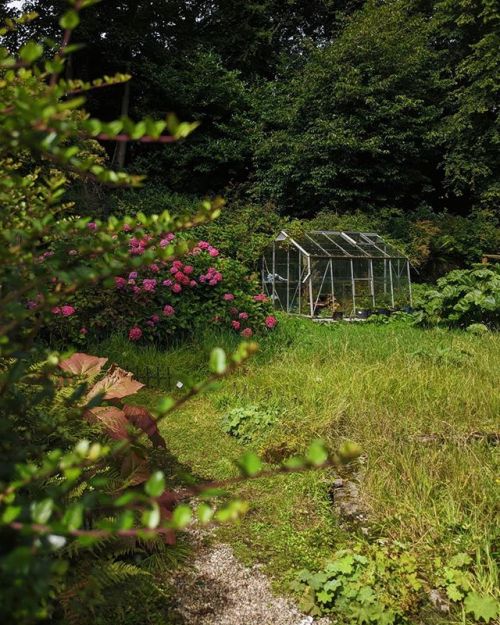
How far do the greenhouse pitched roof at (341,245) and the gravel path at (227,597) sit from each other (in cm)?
872

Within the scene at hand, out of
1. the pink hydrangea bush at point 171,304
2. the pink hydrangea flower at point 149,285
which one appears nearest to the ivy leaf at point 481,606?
the pink hydrangea bush at point 171,304

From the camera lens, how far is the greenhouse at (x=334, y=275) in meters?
11.0

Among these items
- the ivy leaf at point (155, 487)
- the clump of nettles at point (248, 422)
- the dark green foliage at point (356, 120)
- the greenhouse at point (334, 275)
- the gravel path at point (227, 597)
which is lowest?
the greenhouse at point (334, 275)

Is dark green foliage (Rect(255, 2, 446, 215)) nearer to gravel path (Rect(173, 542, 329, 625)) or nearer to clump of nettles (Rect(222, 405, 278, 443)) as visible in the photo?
clump of nettles (Rect(222, 405, 278, 443))

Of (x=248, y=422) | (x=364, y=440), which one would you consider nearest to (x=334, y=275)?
(x=248, y=422)

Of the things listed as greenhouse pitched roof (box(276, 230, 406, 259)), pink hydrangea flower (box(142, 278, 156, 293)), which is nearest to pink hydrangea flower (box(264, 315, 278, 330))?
pink hydrangea flower (box(142, 278, 156, 293))

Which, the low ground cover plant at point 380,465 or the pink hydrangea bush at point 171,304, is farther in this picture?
the pink hydrangea bush at point 171,304

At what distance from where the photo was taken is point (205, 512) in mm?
726

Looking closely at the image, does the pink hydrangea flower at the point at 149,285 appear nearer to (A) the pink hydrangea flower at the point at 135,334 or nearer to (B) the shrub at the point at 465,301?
(A) the pink hydrangea flower at the point at 135,334

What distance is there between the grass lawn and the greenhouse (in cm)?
479

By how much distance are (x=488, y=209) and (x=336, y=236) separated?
21.8 ft

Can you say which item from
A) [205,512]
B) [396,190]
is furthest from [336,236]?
[205,512]

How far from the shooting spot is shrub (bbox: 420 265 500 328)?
825 centimetres

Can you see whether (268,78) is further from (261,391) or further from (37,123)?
(37,123)
